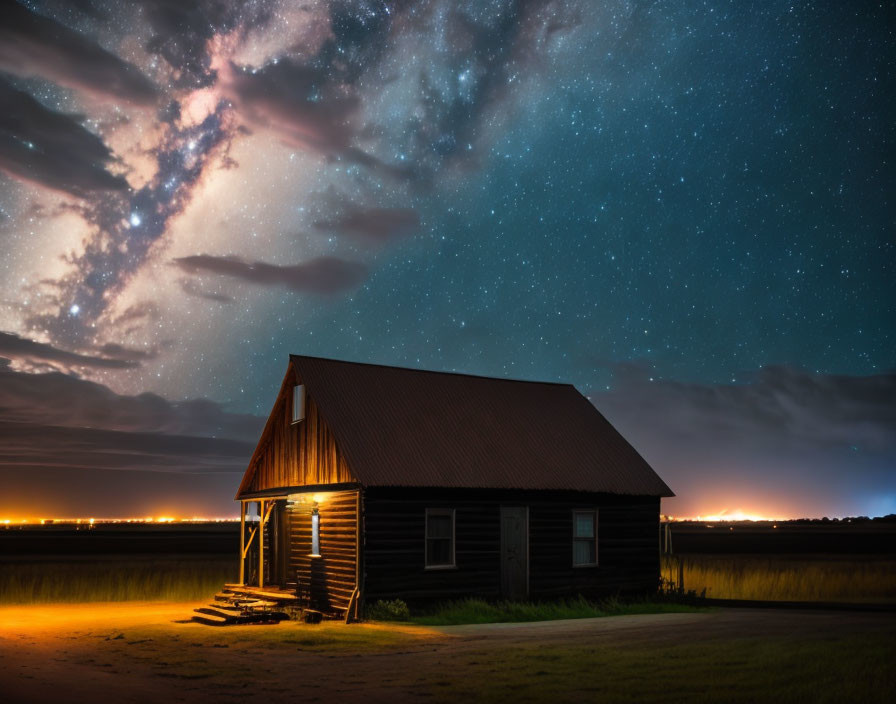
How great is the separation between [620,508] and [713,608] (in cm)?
400

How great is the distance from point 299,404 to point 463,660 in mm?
13387

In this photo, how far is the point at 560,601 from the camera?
2766cm

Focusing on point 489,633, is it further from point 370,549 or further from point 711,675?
point 711,675

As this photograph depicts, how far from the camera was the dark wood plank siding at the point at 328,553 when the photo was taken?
994 inches

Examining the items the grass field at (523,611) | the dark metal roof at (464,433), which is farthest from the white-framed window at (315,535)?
the grass field at (523,611)

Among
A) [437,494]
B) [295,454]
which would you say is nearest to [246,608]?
[295,454]

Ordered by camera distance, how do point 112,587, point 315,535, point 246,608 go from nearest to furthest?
point 246,608 < point 315,535 < point 112,587

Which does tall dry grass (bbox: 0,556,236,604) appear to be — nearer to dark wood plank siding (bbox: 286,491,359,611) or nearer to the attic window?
dark wood plank siding (bbox: 286,491,359,611)

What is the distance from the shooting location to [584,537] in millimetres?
29016

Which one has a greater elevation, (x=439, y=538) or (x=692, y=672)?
(x=439, y=538)

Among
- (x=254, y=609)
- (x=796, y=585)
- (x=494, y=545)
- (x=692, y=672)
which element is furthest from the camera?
(x=796, y=585)

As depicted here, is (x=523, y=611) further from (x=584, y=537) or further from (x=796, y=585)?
(x=796, y=585)

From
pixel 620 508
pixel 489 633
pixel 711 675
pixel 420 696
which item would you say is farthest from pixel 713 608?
pixel 420 696

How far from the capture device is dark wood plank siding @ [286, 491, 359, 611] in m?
25.2
